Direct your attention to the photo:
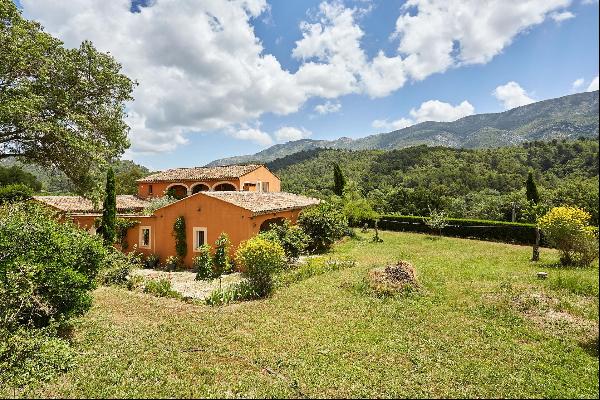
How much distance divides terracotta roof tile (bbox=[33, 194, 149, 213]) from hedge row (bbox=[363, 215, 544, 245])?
976 inches

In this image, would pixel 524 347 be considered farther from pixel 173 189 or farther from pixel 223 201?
pixel 173 189

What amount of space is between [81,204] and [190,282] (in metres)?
19.7

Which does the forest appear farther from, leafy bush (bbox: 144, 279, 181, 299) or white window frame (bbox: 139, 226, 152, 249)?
leafy bush (bbox: 144, 279, 181, 299)

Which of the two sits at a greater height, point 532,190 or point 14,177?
point 14,177

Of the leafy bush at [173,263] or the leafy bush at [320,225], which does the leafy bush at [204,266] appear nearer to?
the leafy bush at [173,263]

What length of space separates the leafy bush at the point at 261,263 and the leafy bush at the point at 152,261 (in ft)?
34.4

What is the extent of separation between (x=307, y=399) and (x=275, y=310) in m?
5.32

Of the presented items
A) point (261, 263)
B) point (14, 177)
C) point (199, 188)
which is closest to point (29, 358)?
point (261, 263)

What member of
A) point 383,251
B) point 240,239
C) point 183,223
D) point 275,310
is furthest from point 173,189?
point 275,310

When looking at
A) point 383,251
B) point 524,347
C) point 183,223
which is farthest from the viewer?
point 383,251

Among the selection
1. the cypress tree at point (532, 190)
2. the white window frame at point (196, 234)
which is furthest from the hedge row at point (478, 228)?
the white window frame at point (196, 234)

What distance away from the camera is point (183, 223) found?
2069 centimetres

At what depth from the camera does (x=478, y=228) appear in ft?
91.9

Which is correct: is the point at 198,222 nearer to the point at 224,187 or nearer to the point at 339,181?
the point at 224,187
